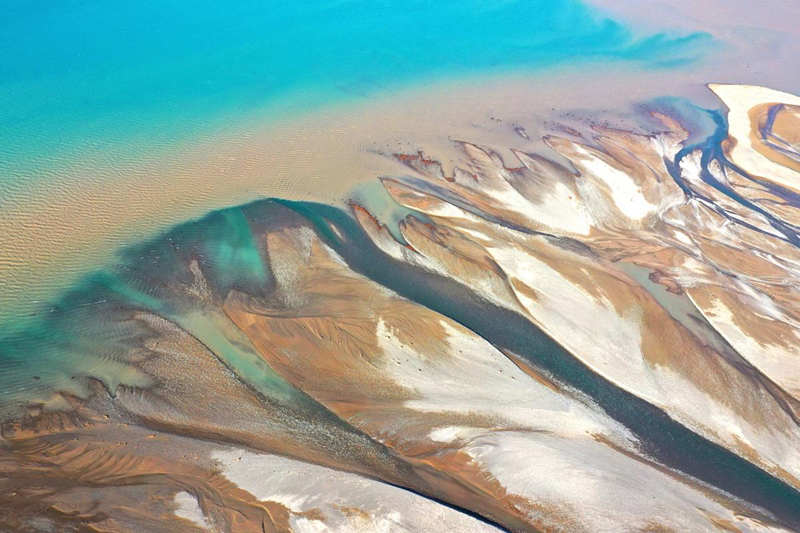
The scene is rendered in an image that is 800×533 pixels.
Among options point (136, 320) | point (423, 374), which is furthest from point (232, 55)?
point (423, 374)

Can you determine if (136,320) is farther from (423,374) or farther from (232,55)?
(232,55)

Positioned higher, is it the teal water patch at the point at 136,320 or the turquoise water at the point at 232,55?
the turquoise water at the point at 232,55

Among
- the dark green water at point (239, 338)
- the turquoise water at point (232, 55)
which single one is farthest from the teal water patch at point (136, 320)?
the turquoise water at point (232, 55)

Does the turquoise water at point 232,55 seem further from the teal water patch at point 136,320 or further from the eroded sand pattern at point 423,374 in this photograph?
the eroded sand pattern at point 423,374

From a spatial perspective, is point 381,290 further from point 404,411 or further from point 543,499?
point 543,499

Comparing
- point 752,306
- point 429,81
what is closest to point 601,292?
point 752,306
